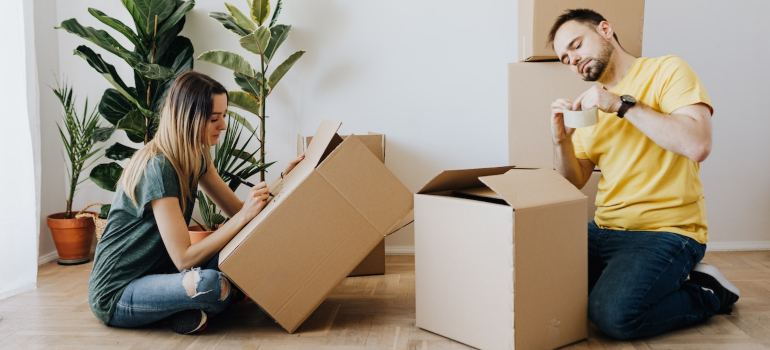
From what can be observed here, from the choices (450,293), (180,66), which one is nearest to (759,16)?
(450,293)

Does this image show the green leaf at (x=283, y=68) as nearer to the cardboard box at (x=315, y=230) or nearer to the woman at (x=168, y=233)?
the woman at (x=168, y=233)

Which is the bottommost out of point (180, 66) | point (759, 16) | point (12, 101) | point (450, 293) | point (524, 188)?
point (450, 293)

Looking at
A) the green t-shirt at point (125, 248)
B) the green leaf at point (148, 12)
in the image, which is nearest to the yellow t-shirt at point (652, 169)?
the green t-shirt at point (125, 248)

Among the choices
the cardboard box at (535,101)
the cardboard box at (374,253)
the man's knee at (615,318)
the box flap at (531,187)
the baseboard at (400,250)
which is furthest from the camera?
the baseboard at (400,250)

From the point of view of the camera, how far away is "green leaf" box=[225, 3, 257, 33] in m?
2.69

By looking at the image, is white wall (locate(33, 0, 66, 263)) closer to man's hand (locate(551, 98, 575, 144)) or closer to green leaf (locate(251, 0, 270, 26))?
green leaf (locate(251, 0, 270, 26))

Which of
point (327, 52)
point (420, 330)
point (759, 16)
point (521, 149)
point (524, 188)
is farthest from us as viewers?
point (327, 52)

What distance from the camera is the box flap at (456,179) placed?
5.42 feet

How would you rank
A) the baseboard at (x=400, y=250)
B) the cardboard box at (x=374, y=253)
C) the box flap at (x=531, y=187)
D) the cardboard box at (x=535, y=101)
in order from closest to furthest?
the box flap at (x=531, y=187)
the cardboard box at (x=535, y=101)
the cardboard box at (x=374, y=253)
the baseboard at (x=400, y=250)

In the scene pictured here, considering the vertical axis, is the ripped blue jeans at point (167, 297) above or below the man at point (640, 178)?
below

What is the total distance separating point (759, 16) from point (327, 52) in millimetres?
1980

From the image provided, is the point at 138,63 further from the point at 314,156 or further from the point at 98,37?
the point at 314,156

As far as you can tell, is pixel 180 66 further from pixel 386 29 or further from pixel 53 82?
pixel 386 29

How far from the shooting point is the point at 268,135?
295 cm
